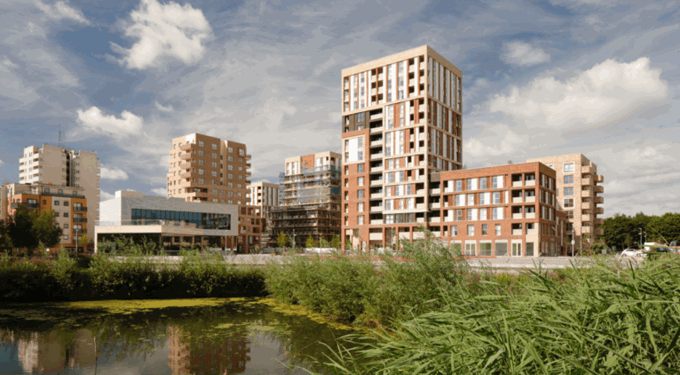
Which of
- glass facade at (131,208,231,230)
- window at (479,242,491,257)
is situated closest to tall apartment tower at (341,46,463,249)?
window at (479,242,491,257)

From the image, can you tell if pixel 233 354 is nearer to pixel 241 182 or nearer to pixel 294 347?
pixel 294 347

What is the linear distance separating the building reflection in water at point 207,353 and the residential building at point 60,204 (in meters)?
A: 103

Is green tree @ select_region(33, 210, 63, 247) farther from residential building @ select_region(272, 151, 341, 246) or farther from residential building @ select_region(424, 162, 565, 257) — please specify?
residential building @ select_region(424, 162, 565, 257)

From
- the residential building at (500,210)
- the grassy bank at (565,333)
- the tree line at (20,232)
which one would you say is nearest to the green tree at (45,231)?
the tree line at (20,232)

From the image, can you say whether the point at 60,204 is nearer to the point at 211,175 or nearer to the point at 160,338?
the point at 211,175

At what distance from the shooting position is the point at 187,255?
2672cm

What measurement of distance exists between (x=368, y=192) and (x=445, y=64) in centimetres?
3131

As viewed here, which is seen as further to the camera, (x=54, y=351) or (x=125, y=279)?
(x=125, y=279)

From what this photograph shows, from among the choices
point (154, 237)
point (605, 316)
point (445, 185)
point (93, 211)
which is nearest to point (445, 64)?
point (445, 185)

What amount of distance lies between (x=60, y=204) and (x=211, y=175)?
121ft

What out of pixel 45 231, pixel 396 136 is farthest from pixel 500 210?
pixel 45 231

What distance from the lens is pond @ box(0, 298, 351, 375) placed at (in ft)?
40.9

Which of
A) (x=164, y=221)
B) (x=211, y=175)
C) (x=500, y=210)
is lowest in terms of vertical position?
(x=164, y=221)

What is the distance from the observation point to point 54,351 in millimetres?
13859
